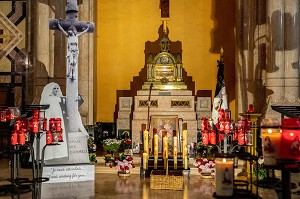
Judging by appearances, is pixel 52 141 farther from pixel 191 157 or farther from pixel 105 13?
pixel 105 13

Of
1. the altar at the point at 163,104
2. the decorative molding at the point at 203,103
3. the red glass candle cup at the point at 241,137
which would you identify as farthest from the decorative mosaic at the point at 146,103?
the red glass candle cup at the point at 241,137

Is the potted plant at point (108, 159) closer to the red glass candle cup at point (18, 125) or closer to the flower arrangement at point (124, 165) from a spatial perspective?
the flower arrangement at point (124, 165)

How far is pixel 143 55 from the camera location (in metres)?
15.8

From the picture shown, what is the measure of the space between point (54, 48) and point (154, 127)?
3.36 m

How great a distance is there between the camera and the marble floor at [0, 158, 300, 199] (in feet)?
27.0

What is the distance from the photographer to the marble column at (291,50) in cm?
1171

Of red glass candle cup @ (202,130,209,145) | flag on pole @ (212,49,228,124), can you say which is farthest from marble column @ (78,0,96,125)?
red glass candle cup @ (202,130,209,145)

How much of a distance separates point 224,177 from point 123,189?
18.4ft

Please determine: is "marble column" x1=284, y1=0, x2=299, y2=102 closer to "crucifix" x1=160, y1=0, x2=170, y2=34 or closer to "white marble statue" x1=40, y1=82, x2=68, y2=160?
"crucifix" x1=160, y1=0, x2=170, y2=34

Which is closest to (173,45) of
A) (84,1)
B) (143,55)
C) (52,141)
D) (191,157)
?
(143,55)

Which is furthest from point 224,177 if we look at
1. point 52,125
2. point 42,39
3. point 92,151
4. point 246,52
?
point 246,52

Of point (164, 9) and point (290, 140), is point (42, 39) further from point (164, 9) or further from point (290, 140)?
point (290, 140)

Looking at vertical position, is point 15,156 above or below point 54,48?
below

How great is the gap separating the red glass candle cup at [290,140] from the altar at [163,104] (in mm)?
8831
